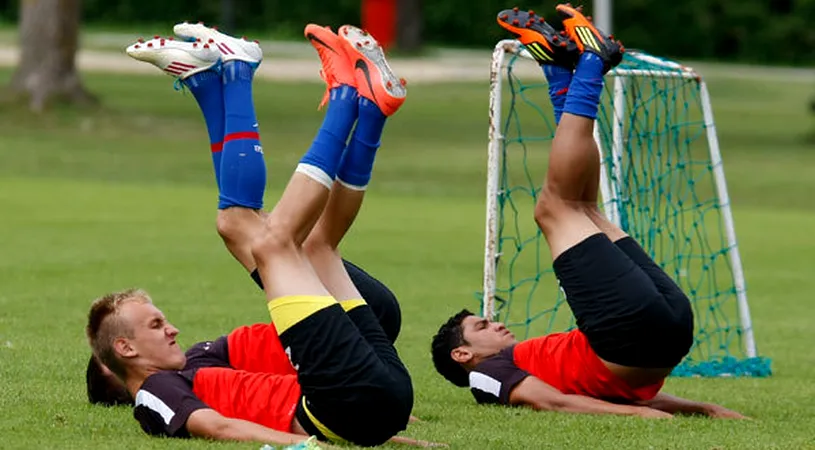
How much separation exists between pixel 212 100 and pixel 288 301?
1.26m

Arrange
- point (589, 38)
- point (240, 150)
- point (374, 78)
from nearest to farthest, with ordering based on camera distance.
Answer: point (374, 78), point (240, 150), point (589, 38)

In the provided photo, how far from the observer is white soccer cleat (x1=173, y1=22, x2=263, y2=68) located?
22.5 feet

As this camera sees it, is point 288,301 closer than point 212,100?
Yes

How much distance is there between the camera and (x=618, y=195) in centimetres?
992

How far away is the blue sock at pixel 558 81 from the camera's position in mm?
7504

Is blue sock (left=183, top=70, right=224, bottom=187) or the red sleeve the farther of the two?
the red sleeve

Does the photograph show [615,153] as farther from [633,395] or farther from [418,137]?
[418,137]

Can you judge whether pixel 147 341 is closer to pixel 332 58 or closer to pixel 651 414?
pixel 332 58

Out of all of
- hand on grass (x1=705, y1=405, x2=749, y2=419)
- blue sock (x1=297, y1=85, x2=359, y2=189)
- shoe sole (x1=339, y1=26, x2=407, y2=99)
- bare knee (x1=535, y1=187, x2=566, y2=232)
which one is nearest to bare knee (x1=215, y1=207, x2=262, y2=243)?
blue sock (x1=297, y1=85, x2=359, y2=189)

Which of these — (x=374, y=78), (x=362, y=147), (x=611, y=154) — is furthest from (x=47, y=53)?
(x=374, y=78)

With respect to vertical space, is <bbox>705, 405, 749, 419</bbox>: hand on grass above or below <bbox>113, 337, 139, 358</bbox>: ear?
below

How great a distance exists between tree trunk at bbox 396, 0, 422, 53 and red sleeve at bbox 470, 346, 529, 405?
44.8m

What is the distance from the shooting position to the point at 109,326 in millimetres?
6387

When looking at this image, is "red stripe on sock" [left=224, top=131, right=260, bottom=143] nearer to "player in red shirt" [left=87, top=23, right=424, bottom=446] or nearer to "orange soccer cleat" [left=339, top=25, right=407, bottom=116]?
"player in red shirt" [left=87, top=23, right=424, bottom=446]
